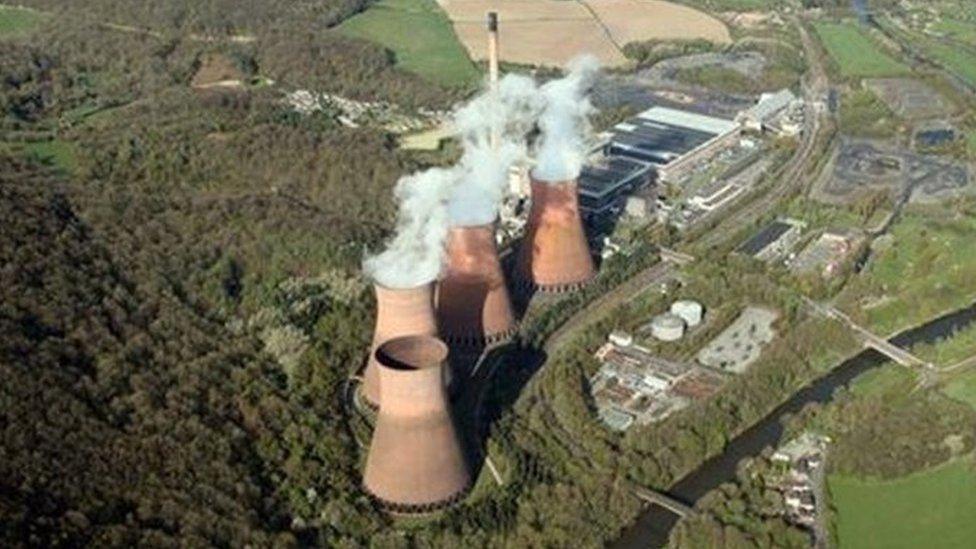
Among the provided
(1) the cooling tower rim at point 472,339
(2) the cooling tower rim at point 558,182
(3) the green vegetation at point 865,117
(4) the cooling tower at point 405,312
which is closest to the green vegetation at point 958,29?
(3) the green vegetation at point 865,117

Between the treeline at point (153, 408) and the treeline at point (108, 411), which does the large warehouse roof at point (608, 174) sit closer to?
the treeline at point (153, 408)

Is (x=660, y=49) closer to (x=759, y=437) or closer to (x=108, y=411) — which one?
(x=759, y=437)

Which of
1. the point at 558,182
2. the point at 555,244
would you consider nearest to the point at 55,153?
the point at 555,244

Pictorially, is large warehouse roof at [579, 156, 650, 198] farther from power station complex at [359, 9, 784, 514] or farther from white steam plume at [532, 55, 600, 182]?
white steam plume at [532, 55, 600, 182]

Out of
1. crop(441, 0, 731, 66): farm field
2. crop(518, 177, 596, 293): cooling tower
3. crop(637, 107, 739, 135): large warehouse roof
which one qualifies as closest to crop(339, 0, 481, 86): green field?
crop(441, 0, 731, 66): farm field

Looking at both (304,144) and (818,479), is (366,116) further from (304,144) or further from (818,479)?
(818,479)
